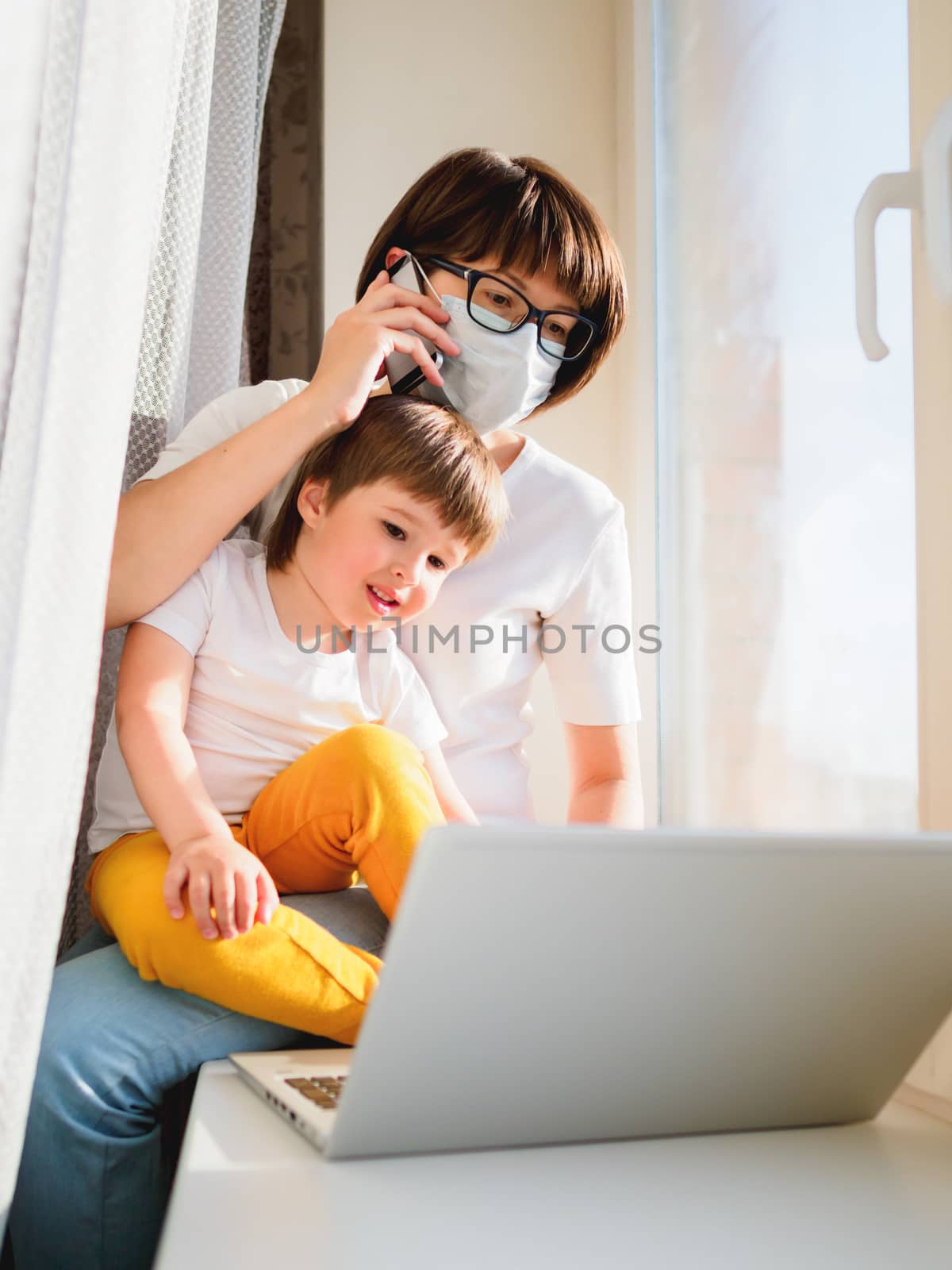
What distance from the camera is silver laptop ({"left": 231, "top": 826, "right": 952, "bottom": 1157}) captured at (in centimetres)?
47

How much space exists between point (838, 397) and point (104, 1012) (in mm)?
892

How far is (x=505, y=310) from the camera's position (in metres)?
1.12

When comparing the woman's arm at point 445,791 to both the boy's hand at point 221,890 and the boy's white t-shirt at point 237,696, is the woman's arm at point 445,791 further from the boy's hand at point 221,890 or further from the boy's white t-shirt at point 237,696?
the boy's hand at point 221,890

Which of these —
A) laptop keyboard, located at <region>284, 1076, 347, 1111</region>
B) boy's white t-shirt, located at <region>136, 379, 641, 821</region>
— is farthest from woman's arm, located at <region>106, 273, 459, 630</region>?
laptop keyboard, located at <region>284, 1076, 347, 1111</region>

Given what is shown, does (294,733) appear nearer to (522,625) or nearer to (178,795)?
(178,795)

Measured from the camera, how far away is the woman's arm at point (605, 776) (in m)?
1.22

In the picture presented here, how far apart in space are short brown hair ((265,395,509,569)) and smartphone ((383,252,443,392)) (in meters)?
0.03

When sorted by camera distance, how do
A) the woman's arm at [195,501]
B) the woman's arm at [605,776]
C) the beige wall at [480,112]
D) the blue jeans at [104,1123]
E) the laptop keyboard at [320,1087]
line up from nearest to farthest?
the laptop keyboard at [320,1087], the blue jeans at [104,1123], the woman's arm at [195,501], the woman's arm at [605,776], the beige wall at [480,112]

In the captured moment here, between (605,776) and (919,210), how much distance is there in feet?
2.14

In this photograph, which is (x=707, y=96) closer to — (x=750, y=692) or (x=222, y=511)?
(x=750, y=692)

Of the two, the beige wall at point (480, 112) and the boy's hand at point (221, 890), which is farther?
the beige wall at point (480, 112)

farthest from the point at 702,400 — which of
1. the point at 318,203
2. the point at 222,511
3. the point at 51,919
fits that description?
the point at 51,919

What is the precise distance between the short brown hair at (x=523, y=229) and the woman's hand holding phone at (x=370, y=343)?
8 centimetres

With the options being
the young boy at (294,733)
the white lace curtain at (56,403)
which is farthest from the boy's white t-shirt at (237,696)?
the white lace curtain at (56,403)
